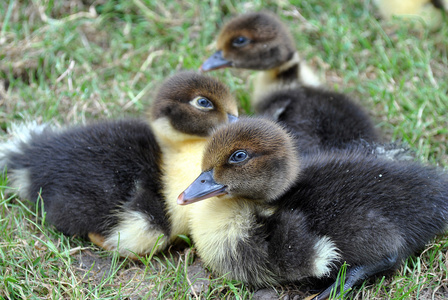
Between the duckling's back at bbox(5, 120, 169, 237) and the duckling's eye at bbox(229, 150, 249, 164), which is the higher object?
the duckling's eye at bbox(229, 150, 249, 164)

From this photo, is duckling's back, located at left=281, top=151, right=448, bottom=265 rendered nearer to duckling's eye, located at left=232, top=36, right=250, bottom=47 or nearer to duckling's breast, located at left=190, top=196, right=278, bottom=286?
duckling's breast, located at left=190, top=196, right=278, bottom=286

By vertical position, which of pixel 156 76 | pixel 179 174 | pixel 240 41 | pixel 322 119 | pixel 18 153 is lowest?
pixel 156 76

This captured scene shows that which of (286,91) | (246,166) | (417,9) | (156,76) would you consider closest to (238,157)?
(246,166)

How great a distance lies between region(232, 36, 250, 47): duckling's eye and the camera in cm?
352

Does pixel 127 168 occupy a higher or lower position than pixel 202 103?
lower

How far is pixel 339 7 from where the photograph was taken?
4.48 metres

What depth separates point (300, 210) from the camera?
2.33 metres

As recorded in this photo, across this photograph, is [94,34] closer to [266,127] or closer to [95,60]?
[95,60]

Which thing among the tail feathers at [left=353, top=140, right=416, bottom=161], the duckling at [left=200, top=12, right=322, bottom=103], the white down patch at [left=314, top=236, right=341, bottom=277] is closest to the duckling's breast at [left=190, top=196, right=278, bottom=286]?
the white down patch at [left=314, top=236, right=341, bottom=277]

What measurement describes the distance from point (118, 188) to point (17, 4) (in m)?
2.39

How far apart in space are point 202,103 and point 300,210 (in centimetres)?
84

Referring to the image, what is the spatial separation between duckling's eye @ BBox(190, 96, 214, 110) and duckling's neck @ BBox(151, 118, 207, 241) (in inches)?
6.8

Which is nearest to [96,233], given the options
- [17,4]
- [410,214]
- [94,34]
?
[410,214]

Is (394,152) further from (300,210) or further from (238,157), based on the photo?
(238,157)
